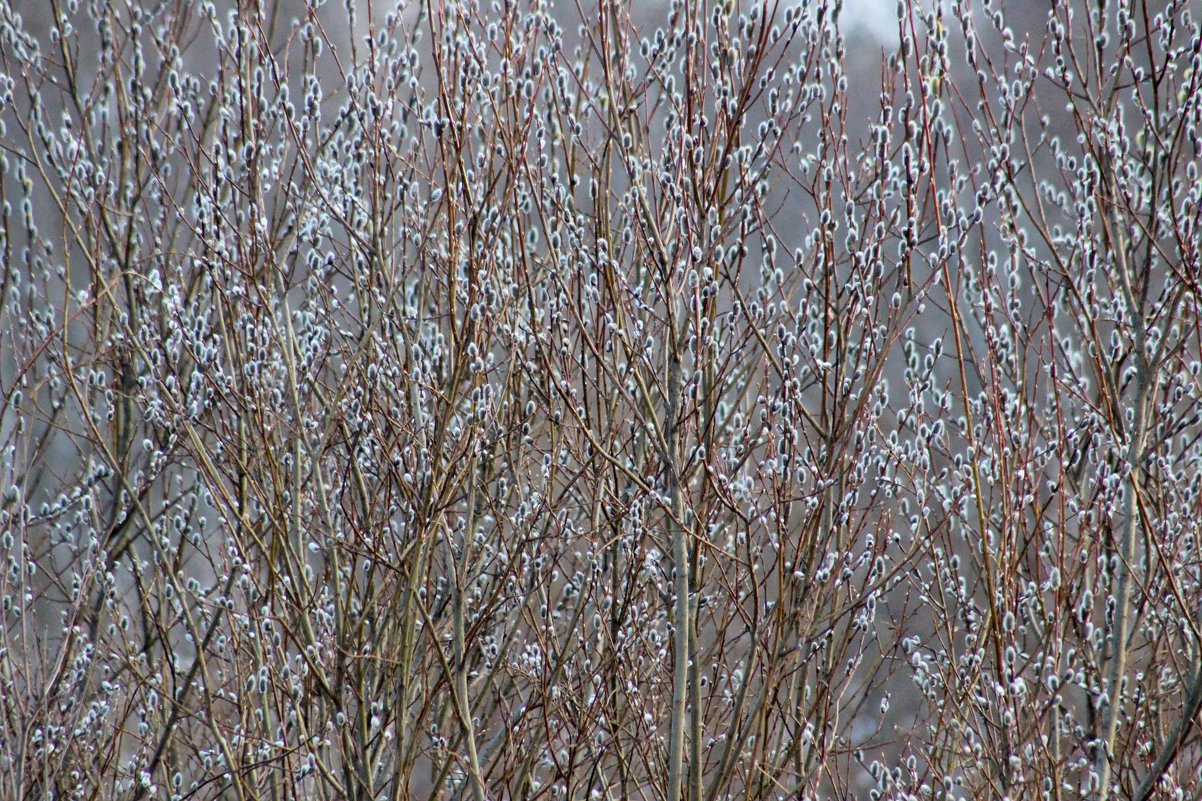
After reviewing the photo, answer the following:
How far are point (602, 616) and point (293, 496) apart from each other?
1104 mm

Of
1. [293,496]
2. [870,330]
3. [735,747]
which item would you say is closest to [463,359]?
[293,496]

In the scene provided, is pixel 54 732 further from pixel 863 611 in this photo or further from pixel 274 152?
pixel 863 611

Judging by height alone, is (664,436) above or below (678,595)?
above

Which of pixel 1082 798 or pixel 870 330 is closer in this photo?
pixel 870 330

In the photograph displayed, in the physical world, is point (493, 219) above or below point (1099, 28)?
below

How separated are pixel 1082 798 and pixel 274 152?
138 inches

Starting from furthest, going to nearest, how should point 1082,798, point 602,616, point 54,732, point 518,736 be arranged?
point 54,732, point 518,736, point 602,616, point 1082,798

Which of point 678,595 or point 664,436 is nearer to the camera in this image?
point 678,595

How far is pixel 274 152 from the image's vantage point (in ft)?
13.5

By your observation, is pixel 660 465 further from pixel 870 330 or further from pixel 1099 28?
pixel 1099 28

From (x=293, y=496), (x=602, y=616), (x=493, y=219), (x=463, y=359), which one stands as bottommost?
(x=602, y=616)

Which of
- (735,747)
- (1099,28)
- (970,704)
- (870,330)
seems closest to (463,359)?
(870,330)

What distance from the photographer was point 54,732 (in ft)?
13.2

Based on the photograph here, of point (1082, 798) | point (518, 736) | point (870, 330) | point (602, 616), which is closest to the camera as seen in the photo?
point (870, 330)
